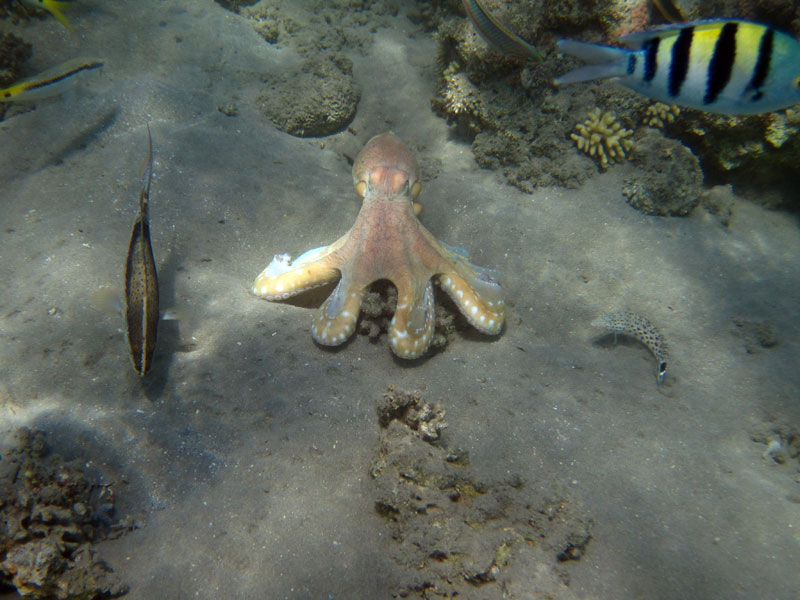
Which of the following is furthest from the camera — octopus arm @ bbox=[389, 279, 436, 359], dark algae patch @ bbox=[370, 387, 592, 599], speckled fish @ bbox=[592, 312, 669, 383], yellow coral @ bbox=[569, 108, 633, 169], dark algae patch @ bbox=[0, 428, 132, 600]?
yellow coral @ bbox=[569, 108, 633, 169]

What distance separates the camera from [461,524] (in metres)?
2.82

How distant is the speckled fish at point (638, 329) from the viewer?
4098mm

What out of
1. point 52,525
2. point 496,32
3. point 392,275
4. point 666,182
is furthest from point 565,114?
point 52,525

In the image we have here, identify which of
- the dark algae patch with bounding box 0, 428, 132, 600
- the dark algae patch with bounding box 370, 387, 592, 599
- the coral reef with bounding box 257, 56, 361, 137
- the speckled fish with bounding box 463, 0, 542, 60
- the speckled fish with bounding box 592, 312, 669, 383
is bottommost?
the dark algae patch with bounding box 0, 428, 132, 600

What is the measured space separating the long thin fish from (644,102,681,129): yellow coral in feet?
21.9

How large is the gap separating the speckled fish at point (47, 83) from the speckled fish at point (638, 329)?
282 inches

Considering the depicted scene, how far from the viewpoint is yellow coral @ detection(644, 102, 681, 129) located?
565 centimetres

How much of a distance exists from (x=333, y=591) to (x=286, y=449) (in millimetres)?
1080

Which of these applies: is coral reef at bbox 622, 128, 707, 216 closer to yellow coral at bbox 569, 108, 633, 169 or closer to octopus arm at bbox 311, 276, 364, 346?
yellow coral at bbox 569, 108, 633, 169

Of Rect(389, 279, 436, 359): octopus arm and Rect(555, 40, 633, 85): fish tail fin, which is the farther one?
Rect(389, 279, 436, 359): octopus arm

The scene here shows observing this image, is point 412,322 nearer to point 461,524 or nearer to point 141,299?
point 461,524

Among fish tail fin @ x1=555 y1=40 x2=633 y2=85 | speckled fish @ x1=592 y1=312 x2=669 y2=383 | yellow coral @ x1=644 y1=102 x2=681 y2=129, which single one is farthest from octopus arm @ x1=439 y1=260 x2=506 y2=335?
yellow coral @ x1=644 y1=102 x2=681 y2=129

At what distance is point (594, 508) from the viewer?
9.66 feet

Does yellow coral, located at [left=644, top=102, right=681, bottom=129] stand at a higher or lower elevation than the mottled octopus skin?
higher
